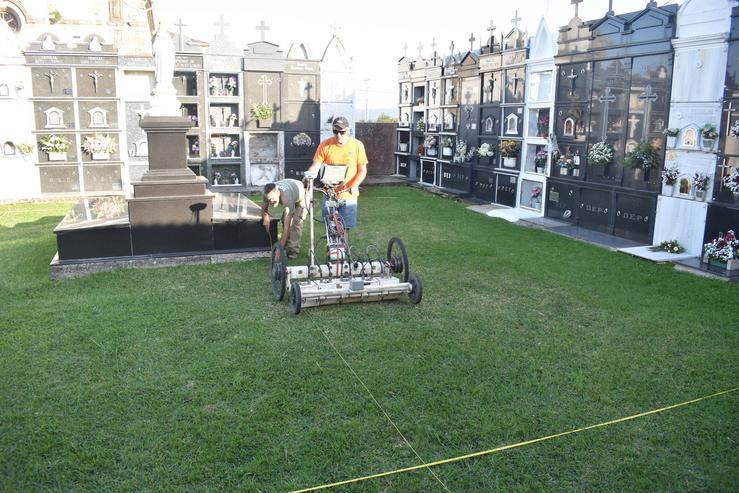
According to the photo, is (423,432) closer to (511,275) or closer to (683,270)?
(511,275)

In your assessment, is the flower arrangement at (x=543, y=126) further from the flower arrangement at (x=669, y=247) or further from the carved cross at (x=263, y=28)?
the carved cross at (x=263, y=28)

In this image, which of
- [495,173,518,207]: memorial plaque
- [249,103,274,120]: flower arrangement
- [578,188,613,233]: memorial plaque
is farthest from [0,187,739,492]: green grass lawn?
[249,103,274,120]: flower arrangement

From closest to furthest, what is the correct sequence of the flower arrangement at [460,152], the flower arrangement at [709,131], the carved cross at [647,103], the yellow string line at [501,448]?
the yellow string line at [501,448]
the flower arrangement at [709,131]
the carved cross at [647,103]
the flower arrangement at [460,152]

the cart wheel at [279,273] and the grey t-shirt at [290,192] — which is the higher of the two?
the grey t-shirt at [290,192]

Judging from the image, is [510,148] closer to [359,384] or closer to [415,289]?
[415,289]

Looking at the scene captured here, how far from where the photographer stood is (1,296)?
6.52 metres

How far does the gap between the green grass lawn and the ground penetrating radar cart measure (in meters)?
0.19

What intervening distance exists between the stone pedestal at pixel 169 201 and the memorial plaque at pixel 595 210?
22.5 ft

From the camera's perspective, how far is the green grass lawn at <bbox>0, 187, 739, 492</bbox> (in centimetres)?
345

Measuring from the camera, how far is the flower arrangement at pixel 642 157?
31.2ft

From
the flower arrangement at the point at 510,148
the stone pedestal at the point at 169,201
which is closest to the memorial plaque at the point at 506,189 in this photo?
the flower arrangement at the point at 510,148

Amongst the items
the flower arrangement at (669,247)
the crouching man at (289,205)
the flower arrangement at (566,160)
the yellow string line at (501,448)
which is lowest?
the yellow string line at (501,448)

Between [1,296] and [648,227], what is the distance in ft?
30.3

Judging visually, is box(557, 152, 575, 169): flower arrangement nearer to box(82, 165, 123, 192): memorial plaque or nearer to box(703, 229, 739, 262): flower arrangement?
box(703, 229, 739, 262): flower arrangement
